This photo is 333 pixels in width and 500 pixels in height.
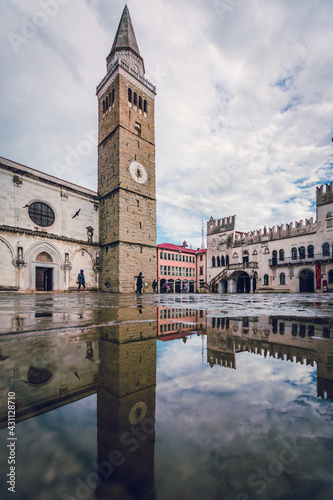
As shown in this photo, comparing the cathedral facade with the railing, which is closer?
the cathedral facade

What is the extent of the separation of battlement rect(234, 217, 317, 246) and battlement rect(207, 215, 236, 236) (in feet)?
5.43

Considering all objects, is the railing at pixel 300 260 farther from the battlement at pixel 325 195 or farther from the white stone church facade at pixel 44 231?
the white stone church facade at pixel 44 231

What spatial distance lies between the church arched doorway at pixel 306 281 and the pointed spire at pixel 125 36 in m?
32.4

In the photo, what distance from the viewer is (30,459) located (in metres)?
0.58

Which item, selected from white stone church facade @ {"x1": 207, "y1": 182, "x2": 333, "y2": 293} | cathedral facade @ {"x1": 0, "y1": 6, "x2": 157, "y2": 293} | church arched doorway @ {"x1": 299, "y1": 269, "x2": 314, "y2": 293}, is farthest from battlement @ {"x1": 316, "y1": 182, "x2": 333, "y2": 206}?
cathedral facade @ {"x1": 0, "y1": 6, "x2": 157, "y2": 293}

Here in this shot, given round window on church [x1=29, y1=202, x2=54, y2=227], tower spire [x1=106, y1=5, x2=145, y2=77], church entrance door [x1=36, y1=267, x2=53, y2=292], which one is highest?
tower spire [x1=106, y1=5, x2=145, y2=77]

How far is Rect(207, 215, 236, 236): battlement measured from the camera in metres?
36.3

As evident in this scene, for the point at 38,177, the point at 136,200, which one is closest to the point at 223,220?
the point at 136,200

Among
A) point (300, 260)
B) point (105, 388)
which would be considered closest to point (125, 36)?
point (300, 260)

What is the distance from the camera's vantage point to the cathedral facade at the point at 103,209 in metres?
19.1

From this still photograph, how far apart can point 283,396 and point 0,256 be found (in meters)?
21.1

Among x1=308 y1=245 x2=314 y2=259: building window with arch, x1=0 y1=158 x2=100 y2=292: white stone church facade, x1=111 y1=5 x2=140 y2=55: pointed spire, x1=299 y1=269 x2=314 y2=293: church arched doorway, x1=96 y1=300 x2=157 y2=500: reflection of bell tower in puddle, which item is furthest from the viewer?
x1=299 y1=269 x2=314 y2=293: church arched doorway

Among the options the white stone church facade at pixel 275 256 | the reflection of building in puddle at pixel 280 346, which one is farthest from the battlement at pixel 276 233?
the reflection of building in puddle at pixel 280 346

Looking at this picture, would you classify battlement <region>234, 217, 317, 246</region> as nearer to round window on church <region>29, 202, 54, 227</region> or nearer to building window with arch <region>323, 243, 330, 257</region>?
building window with arch <region>323, 243, 330, 257</region>
